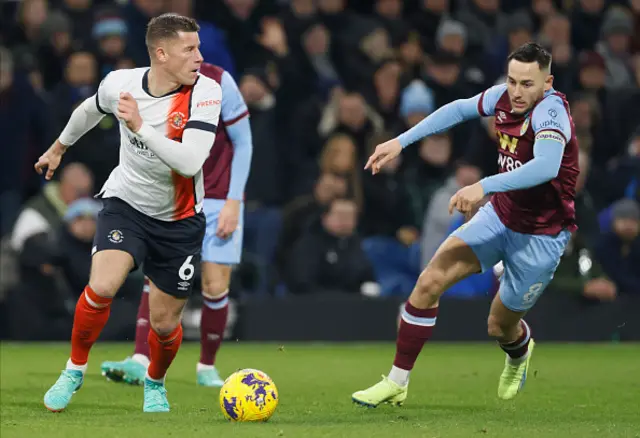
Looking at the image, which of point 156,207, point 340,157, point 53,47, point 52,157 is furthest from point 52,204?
point 156,207

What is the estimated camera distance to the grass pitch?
645 cm

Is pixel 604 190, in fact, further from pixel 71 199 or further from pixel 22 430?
pixel 22 430

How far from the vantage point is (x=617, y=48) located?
16.0 m

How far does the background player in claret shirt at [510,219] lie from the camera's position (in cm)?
775

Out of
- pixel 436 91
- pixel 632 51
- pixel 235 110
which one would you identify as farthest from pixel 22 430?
pixel 632 51

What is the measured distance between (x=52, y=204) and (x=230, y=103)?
4.50 metres

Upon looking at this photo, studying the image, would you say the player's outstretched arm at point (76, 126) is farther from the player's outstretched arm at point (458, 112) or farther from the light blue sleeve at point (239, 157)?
the player's outstretched arm at point (458, 112)

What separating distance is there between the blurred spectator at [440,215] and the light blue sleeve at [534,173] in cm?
542

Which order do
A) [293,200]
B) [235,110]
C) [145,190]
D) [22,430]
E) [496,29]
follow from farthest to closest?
[496,29] < [293,200] < [235,110] < [145,190] < [22,430]

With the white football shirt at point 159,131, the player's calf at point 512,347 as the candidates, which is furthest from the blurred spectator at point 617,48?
the white football shirt at point 159,131

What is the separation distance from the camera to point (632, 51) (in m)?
16.7

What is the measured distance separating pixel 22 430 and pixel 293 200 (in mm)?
7736

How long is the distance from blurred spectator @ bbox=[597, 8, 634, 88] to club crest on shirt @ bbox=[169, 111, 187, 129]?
969 centimetres

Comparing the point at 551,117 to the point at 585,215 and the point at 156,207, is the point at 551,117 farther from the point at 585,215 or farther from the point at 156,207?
the point at 585,215
